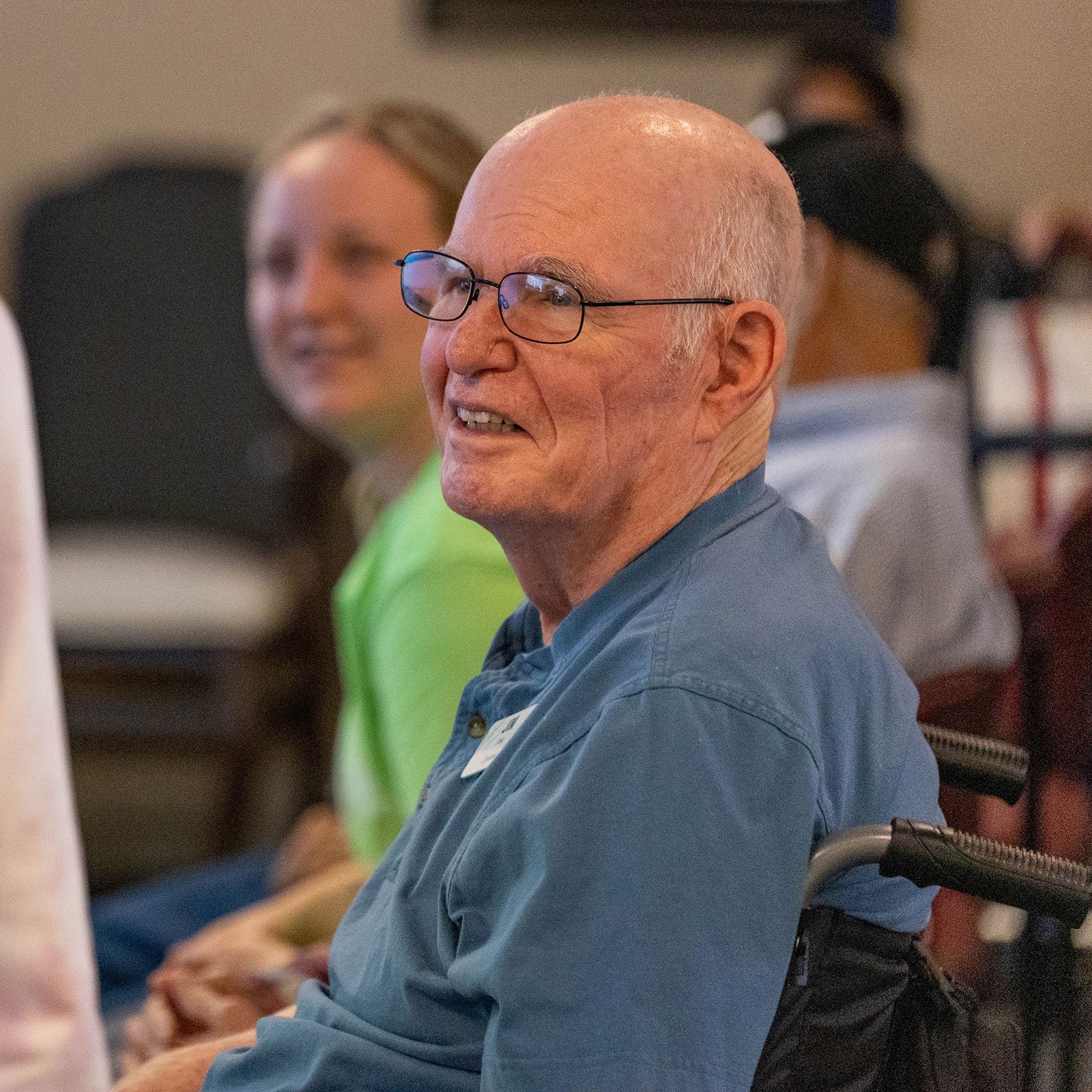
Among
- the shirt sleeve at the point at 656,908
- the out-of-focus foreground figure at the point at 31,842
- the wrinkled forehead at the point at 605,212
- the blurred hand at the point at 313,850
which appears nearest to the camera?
the shirt sleeve at the point at 656,908

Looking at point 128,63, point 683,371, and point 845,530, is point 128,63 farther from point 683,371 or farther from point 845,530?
point 683,371

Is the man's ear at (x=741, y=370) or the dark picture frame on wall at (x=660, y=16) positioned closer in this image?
the man's ear at (x=741, y=370)

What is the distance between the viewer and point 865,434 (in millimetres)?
1630

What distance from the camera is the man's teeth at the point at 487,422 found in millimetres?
861

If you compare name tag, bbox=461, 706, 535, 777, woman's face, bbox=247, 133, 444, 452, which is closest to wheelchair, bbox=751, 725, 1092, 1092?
name tag, bbox=461, 706, 535, 777

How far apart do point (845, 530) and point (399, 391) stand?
0.49 m

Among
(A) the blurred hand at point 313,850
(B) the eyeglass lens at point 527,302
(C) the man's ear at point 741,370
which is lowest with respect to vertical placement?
(A) the blurred hand at point 313,850

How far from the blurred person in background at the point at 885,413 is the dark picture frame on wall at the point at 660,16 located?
184 cm

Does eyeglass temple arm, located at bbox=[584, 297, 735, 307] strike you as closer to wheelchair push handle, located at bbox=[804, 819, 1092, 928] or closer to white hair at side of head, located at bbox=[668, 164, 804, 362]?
white hair at side of head, located at bbox=[668, 164, 804, 362]

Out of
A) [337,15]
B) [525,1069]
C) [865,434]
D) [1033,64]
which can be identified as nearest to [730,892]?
[525,1069]

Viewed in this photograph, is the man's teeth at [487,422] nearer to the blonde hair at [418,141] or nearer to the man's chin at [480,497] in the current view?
the man's chin at [480,497]

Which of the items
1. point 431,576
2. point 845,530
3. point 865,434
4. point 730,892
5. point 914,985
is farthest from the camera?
point 865,434

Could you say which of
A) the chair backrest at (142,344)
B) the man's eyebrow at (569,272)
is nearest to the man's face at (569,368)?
the man's eyebrow at (569,272)

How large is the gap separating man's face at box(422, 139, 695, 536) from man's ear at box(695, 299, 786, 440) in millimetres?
15
